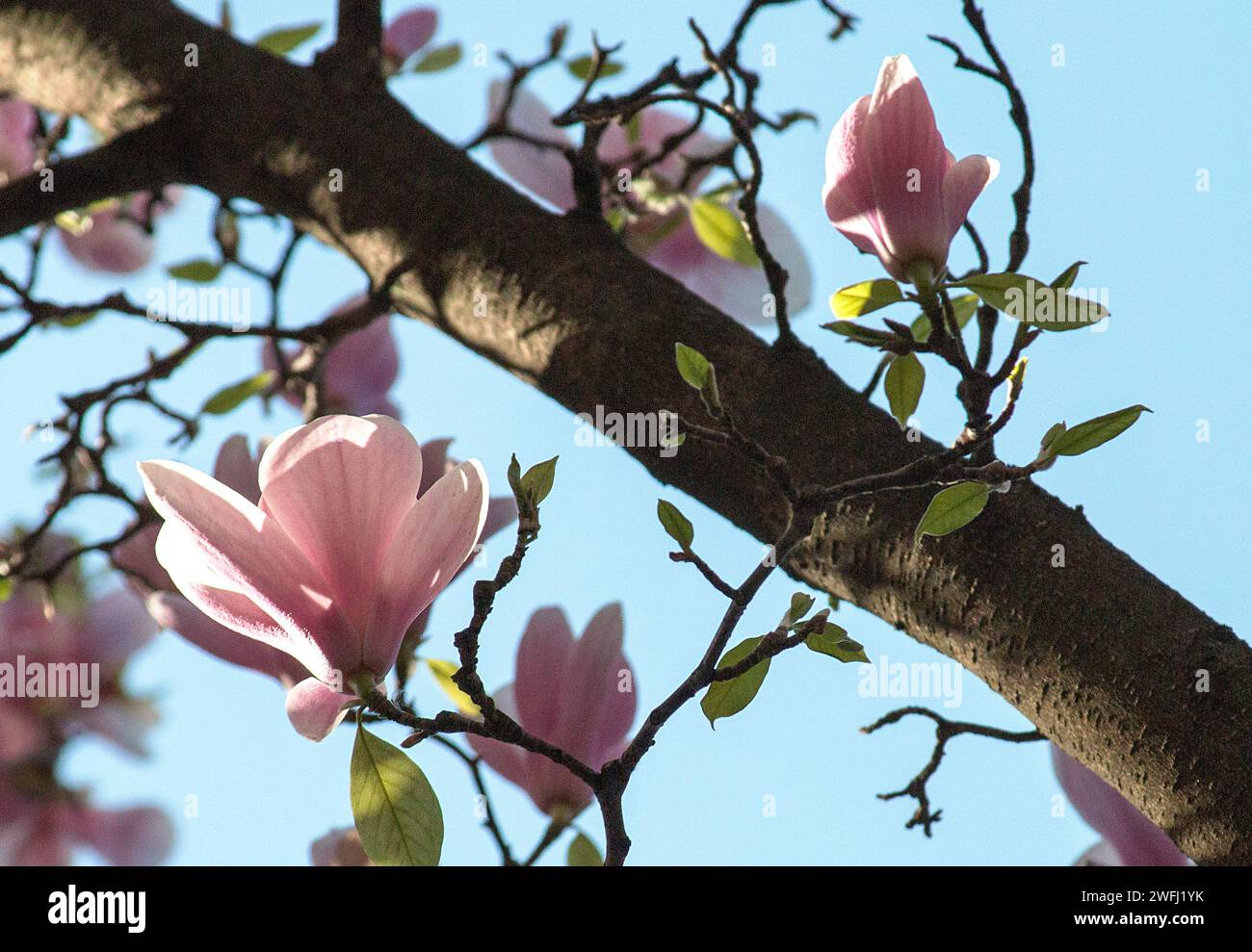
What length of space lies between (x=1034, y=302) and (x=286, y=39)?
1.01m

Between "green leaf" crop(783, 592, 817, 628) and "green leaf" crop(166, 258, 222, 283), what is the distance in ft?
2.72

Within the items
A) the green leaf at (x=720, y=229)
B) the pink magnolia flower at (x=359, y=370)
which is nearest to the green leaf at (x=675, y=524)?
the green leaf at (x=720, y=229)

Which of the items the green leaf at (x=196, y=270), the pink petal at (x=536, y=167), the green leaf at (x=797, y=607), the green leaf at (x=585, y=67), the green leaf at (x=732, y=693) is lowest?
the green leaf at (x=732, y=693)

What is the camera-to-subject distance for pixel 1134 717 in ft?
1.78

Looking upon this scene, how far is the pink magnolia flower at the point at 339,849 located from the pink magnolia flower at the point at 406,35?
900 mm

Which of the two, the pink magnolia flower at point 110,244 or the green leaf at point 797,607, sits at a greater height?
the pink magnolia flower at point 110,244

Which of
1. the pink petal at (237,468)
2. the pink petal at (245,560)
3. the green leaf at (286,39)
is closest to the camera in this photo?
the pink petal at (245,560)

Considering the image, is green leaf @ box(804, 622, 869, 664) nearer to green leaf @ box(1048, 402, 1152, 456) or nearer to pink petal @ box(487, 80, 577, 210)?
green leaf @ box(1048, 402, 1152, 456)

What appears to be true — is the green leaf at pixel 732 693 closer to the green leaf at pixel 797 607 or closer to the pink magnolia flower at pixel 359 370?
the green leaf at pixel 797 607

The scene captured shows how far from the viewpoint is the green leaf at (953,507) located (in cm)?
52
